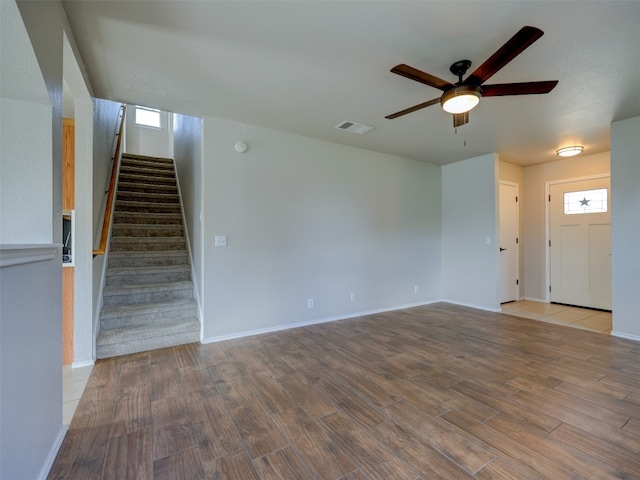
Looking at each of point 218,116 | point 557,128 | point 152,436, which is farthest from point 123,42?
point 557,128

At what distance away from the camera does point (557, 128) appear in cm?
350

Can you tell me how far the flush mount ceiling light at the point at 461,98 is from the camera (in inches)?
80.1

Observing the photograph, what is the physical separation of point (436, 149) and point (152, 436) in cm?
467

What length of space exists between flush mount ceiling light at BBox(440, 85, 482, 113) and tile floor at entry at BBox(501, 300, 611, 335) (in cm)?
352

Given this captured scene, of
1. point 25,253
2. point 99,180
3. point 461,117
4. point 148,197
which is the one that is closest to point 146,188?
point 148,197

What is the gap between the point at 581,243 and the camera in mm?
4785

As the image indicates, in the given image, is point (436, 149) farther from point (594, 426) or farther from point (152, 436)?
point (152, 436)

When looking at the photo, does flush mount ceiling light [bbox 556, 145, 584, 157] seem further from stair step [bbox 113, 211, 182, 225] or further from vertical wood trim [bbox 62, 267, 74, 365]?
vertical wood trim [bbox 62, 267, 74, 365]

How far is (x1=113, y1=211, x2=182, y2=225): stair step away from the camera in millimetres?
4285

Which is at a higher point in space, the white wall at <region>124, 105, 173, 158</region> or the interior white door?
the white wall at <region>124, 105, 173, 158</region>

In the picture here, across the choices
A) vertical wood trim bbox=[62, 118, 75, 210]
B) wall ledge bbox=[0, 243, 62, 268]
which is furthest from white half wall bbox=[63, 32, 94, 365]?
wall ledge bbox=[0, 243, 62, 268]

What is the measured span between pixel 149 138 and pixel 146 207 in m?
3.52

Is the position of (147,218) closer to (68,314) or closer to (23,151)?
(68,314)

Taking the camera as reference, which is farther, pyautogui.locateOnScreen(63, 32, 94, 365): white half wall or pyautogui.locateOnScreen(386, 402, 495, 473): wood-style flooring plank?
pyautogui.locateOnScreen(63, 32, 94, 365): white half wall
